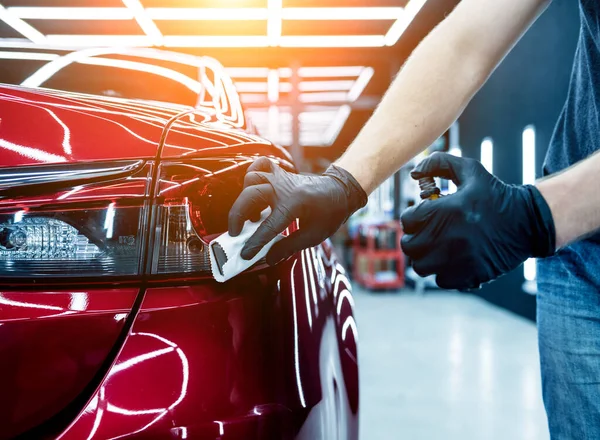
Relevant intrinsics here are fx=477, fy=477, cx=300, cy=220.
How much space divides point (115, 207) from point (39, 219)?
0.10 metres

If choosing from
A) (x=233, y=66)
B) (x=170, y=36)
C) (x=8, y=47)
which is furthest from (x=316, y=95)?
(x=8, y=47)

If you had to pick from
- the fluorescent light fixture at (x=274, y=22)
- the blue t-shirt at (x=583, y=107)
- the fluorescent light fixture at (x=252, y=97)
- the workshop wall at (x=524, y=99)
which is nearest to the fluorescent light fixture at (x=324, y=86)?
the fluorescent light fixture at (x=252, y=97)

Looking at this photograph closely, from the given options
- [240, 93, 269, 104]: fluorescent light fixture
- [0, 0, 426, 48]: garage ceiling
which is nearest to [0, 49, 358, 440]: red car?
[0, 0, 426, 48]: garage ceiling

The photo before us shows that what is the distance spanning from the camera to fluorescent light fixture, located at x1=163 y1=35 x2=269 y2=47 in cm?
711

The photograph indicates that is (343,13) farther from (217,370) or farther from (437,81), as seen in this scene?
(217,370)

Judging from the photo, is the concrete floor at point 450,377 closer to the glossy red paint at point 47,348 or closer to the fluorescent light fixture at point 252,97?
the glossy red paint at point 47,348

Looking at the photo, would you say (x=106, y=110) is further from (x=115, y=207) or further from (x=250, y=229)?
(x=250, y=229)

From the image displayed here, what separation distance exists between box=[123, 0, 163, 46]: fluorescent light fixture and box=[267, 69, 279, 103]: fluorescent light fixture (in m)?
2.49

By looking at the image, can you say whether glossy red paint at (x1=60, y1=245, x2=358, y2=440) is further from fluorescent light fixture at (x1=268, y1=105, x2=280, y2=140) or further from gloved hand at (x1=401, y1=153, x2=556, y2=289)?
fluorescent light fixture at (x1=268, y1=105, x2=280, y2=140)

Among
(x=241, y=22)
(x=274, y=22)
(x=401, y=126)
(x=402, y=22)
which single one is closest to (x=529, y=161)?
(x=402, y=22)

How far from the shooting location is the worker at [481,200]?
743 mm

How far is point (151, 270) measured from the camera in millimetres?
703

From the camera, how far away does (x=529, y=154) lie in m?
4.79

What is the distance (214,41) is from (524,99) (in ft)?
15.5
